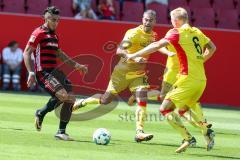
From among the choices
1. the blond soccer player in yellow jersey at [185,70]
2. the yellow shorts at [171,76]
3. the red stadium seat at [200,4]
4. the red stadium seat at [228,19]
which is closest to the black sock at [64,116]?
the blond soccer player in yellow jersey at [185,70]

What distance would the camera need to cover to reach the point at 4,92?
22203mm

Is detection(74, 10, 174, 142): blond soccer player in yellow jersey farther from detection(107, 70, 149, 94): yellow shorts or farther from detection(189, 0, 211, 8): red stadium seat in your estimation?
detection(189, 0, 211, 8): red stadium seat

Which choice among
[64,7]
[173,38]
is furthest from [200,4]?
[173,38]

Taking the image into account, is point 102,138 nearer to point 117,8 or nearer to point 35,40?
point 35,40

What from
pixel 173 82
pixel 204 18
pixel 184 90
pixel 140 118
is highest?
pixel 184 90

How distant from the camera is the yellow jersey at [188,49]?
11719 mm

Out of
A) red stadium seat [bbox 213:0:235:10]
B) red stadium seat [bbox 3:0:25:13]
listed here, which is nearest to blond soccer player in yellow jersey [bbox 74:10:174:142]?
red stadium seat [bbox 3:0:25:13]

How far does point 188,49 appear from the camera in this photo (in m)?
11.8

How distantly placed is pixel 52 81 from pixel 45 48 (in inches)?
22.3

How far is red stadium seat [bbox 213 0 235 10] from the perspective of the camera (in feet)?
84.9

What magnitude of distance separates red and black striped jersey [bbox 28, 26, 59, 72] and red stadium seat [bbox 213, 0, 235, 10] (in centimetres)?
1355

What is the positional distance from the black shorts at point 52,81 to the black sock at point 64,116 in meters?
0.28

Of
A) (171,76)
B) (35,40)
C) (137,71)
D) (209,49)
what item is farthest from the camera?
(171,76)

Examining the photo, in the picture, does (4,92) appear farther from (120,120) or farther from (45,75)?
(45,75)
